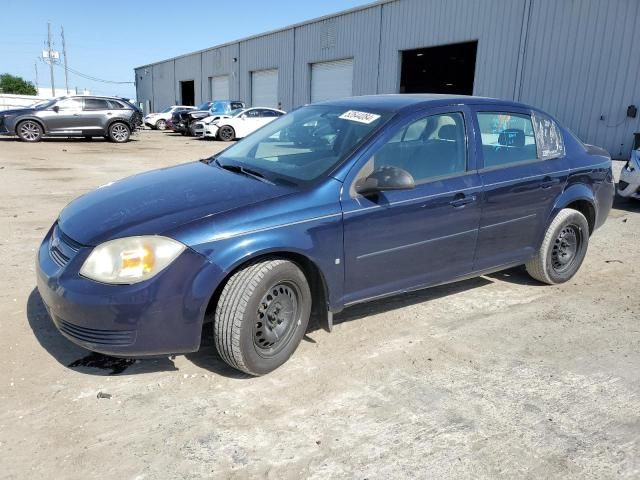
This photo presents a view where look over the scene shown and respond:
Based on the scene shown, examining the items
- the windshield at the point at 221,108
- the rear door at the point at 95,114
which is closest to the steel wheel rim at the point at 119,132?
the rear door at the point at 95,114

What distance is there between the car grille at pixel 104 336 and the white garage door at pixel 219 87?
35.3 m

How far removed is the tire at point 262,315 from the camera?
9.19 feet

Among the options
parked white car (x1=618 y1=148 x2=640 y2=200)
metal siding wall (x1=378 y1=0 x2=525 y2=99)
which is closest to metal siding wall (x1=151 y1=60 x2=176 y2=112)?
Answer: metal siding wall (x1=378 y1=0 x2=525 y2=99)

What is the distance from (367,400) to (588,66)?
15202 millimetres

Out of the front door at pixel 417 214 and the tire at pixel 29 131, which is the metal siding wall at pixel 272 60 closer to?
the tire at pixel 29 131

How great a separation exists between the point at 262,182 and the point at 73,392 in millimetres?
1613

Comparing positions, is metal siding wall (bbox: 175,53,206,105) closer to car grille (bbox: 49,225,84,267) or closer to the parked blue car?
the parked blue car

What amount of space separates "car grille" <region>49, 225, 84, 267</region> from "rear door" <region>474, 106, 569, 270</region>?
2.73 meters

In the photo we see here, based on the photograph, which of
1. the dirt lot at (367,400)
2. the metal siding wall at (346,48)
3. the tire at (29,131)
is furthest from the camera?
the metal siding wall at (346,48)

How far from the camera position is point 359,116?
360 centimetres

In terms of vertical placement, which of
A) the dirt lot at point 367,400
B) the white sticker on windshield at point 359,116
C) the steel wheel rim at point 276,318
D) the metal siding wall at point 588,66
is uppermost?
the metal siding wall at point 588,66

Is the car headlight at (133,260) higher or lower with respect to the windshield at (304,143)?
lower

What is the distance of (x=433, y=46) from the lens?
19.8 meters

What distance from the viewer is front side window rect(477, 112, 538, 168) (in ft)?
12.8
